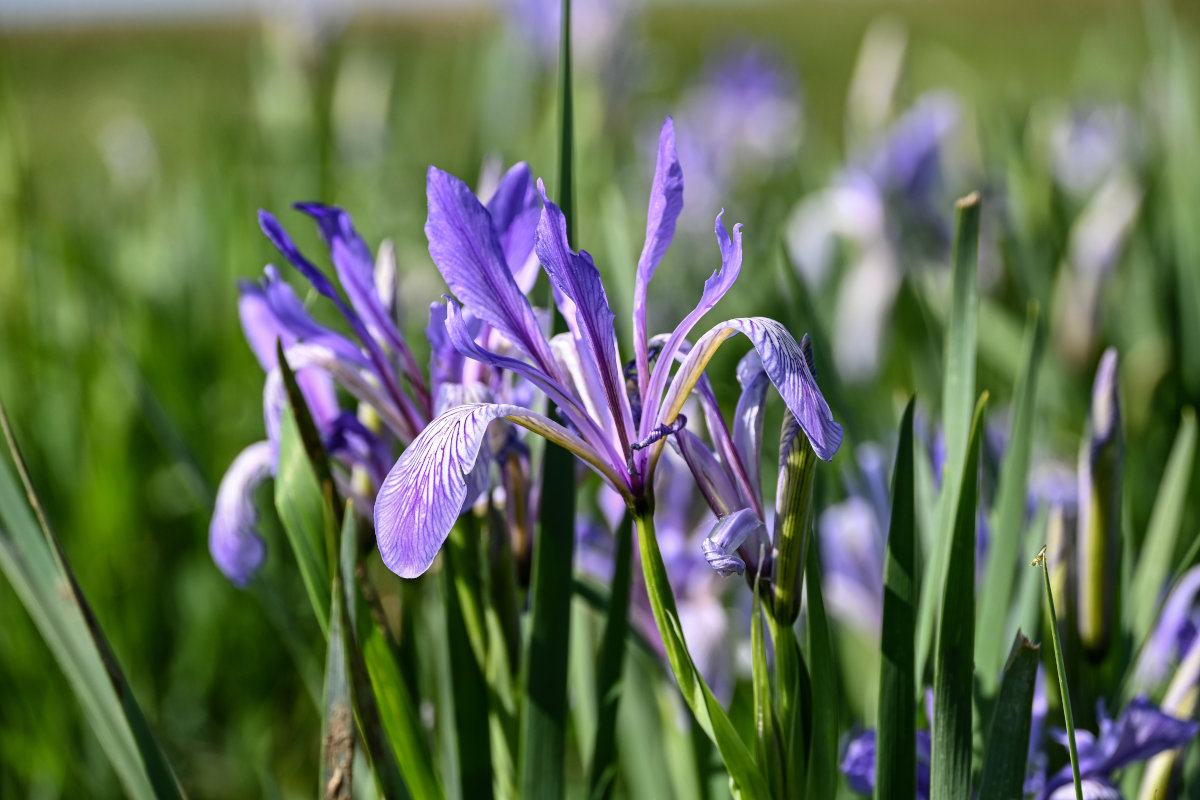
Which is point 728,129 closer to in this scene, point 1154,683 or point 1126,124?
point 1126,124

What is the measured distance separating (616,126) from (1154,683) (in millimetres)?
2295

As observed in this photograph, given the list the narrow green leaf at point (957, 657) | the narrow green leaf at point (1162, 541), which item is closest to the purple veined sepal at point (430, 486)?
the narrow green leaf at point (957, 657)

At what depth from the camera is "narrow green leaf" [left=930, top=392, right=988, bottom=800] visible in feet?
1.65

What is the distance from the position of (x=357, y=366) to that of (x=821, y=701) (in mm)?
349

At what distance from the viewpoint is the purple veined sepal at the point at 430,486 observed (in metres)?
0.42

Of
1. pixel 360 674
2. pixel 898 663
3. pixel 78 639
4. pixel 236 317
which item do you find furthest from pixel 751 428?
pixel 236 317

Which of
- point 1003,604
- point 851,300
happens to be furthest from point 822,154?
point 1003,604

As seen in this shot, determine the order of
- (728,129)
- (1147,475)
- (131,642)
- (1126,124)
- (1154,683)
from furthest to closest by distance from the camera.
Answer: (728,129), (1126,124), (131,642), (1147,475), (1154,683)

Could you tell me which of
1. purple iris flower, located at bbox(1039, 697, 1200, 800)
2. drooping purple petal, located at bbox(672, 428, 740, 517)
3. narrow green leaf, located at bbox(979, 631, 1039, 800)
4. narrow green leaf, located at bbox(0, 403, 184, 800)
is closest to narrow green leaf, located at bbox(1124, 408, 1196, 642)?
purple iris flower, located at bbox(1039, 697, 1200, 800)

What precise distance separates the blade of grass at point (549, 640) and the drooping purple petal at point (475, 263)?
0.07 metres

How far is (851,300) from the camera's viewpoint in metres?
1.75

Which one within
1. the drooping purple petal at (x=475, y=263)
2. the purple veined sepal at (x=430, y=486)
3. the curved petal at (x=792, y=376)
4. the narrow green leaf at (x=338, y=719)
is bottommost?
the narrow green leaf at (x=338, y=719)

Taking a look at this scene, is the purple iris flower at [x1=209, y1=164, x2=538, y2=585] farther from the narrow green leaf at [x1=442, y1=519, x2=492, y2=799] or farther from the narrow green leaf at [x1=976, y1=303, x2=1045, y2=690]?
the narrow green leaf at [x1=976, y1=303, x2=1045, y2=690]

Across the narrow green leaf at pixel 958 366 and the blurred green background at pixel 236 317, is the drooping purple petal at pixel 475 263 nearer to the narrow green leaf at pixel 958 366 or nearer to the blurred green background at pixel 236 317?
the narrow green leaf at pixel 958 366
